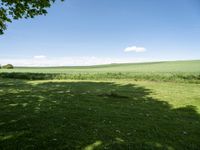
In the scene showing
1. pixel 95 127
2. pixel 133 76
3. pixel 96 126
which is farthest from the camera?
pixel 133 76

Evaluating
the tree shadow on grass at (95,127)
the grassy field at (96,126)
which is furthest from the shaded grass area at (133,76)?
the tree shadow on grass at (95,127)

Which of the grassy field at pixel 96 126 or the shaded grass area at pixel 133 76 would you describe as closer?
the grassy field at pixel 96 126

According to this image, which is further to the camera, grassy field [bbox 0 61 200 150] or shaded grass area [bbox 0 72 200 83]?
shaded grass area [bbox 0 72 200 83]

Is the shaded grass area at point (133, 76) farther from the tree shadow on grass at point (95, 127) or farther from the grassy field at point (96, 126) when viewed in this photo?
the tree shadow on grass at point (95, 127)

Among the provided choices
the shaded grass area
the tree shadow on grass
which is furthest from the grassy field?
the shaded grass area

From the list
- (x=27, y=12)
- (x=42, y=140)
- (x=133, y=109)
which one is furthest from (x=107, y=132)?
(x=27, y=12)

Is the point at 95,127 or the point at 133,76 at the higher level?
the point at 95,127

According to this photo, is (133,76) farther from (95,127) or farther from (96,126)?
(95,127)

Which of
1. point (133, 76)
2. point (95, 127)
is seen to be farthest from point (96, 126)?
point (133, 76)

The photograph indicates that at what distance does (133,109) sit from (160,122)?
274 centimetres

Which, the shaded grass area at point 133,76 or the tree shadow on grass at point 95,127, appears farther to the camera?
the shaded grass area at point 133,76

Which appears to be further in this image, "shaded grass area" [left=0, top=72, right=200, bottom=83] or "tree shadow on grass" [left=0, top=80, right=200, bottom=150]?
"shaded grass area" [left=0, top=72, right=200, bottom=83]

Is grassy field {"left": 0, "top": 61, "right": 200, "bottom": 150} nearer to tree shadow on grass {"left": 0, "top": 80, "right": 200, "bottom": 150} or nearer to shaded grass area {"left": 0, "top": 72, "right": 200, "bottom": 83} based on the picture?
tree shadow on grass {"left": 0, "top": 80, "right": 200, "bottom": 150}

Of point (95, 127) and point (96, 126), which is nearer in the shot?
point (95, 127)
